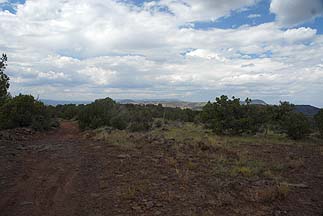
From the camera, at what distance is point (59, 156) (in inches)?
589

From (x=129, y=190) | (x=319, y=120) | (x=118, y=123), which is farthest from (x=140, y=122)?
(x=129, y=190)

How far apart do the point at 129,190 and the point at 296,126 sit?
16617 mm

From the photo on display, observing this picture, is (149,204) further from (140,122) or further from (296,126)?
(140,122)

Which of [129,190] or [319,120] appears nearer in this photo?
[129,190]

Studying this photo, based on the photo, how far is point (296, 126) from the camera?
73.0ft

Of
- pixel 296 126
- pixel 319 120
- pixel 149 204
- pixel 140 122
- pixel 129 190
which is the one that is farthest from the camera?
pixel 140 122

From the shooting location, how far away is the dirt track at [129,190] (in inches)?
296

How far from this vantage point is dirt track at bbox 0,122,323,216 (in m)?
7.51

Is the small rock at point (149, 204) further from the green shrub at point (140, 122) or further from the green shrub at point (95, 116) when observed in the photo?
the green shrub at point (95, 116)

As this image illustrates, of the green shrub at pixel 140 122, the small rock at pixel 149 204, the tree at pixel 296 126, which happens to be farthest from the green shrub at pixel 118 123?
the small rock at pixel 149 204

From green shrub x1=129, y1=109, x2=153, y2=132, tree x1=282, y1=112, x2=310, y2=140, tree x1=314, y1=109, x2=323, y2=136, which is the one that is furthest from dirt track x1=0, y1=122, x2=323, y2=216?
green shrub x1=129, y1=109, x2=153, y2=132

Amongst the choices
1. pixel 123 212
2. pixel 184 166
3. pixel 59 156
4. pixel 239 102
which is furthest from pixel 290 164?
pixel 239 102

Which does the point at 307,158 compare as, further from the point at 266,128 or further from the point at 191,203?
the point at 266,128

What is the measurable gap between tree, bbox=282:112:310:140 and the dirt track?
28.9 feet
